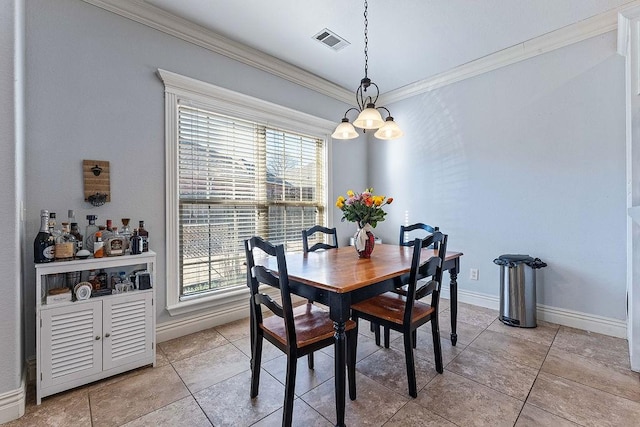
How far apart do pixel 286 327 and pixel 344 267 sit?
1.86 ft

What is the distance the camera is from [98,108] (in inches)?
84.4

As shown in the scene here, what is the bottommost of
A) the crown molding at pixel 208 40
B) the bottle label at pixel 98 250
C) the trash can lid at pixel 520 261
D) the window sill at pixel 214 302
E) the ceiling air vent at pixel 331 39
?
the window sill at pixel 214 302

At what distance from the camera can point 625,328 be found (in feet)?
8.02

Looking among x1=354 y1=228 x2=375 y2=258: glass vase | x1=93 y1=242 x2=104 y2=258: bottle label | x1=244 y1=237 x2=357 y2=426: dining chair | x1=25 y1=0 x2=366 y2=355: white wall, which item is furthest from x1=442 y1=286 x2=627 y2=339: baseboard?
x1=93 y1=242 x2=104 y2=258: bottle label

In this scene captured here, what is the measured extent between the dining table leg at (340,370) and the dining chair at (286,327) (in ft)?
0.50

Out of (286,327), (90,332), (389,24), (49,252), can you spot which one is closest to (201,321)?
(90,332)

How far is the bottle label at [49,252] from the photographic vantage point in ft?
5.67

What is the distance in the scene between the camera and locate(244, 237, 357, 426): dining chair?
1.41m

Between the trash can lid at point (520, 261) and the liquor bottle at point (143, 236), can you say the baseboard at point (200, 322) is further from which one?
the trash can lid at point (520, 261)

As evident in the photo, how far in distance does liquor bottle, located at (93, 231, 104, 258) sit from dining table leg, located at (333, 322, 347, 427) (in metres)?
1.66

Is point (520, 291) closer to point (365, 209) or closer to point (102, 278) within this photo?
point (365, 209)

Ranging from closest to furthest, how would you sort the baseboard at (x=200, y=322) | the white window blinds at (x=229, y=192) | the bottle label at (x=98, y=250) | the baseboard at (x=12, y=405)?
the baseboard at (x=12, y=405) → the bottle label at (x=98, y=250) → the baseboard at (x=200, y=322) → the white window blinds at (x=229, y=192)

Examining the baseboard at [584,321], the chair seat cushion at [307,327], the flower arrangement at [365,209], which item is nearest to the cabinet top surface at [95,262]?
the chair seat cushion at [307,327]

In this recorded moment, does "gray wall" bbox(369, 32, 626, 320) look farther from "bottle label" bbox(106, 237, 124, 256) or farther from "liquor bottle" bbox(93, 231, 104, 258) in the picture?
"liquor bottle" bbox(93, 231, 104, 258)
